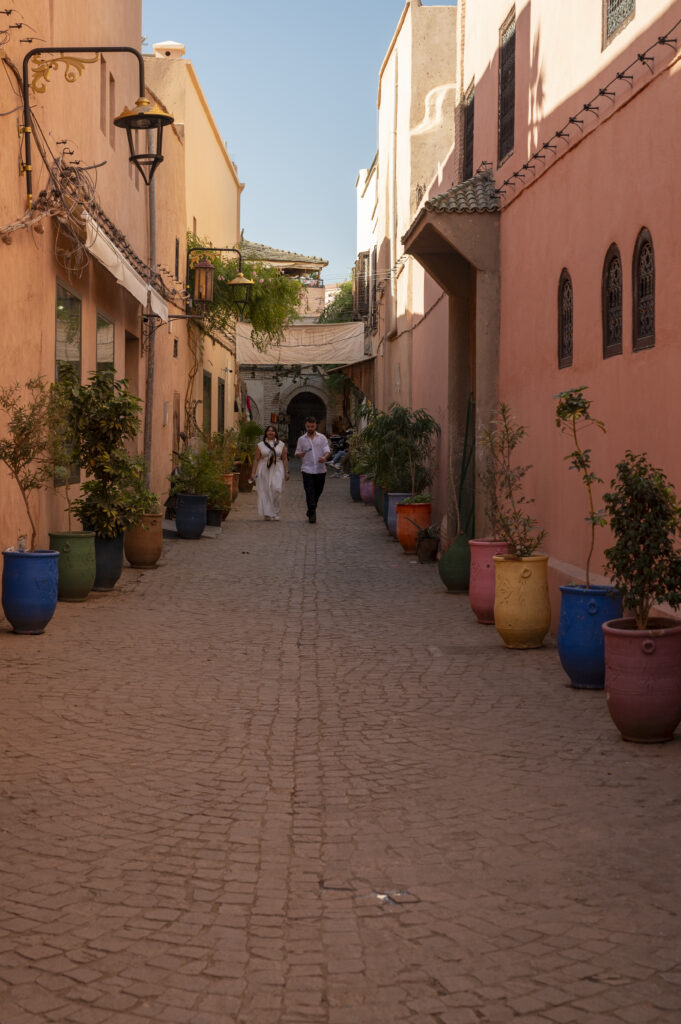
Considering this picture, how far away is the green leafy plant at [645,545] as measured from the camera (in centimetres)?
628

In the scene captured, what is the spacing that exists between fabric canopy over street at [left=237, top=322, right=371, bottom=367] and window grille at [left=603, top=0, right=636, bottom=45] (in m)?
20.7

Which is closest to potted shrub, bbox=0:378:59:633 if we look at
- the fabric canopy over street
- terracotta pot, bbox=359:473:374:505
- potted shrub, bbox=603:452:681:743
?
potted shrub, bbox=603:452:681:743

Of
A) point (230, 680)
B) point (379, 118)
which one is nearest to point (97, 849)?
point (230, 680)

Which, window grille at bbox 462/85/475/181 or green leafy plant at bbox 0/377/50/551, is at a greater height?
window grille at bbox 462/85/475/181

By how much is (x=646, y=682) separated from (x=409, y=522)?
407 inches

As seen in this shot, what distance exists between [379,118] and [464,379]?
56.0 ft

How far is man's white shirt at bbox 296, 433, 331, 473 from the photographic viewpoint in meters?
20.8

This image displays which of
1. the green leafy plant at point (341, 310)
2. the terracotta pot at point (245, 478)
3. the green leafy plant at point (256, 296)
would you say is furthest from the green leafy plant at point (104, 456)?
the green leafy plant at point (341, 310)

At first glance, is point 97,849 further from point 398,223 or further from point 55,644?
point 398,223

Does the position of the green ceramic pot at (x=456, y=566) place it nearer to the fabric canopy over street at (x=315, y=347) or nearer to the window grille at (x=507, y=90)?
the window grille at (x=507, y=90)

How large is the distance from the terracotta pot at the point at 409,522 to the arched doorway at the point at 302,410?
36.1 metres

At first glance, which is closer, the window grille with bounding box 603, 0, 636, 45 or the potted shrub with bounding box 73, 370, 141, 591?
the window grille with bounding box 603, 0, 636, 45

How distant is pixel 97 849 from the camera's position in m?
4.63

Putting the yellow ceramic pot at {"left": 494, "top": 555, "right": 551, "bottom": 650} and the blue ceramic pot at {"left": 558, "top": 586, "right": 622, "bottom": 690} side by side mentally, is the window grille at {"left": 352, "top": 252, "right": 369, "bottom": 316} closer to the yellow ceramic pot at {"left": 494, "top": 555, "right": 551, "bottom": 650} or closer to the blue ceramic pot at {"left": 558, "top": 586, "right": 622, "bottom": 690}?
the yellow ceramic pot at {"left": 494, "top": 555, "right": 551, "bottom": 650}
